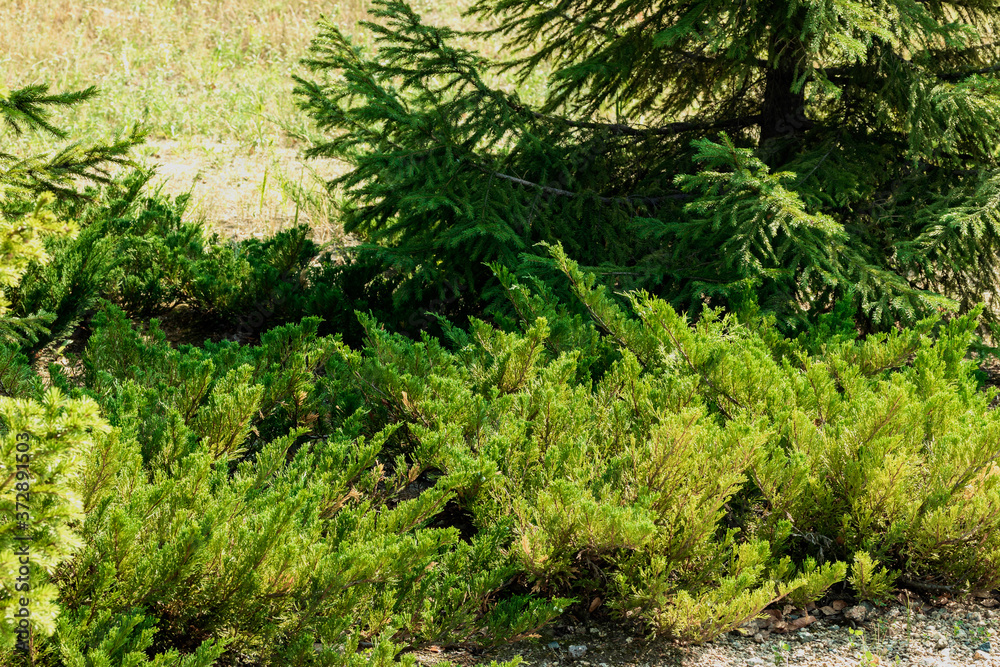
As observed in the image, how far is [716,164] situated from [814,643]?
7.12 feet

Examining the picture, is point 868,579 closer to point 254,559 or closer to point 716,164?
point 254,559

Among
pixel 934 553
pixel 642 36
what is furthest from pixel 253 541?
pixel 642 36

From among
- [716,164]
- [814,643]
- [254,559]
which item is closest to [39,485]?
[254,559]

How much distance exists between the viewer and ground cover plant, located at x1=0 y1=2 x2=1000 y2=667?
197 cm

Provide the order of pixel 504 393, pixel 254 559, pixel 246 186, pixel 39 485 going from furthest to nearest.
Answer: pixel 246 186 < pixel 504 393 < pixel 254 559 < pixel 39 485

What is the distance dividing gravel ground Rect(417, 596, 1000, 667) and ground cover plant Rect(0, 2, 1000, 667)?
0.25 ft

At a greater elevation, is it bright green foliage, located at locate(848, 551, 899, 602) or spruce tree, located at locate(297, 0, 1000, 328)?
spruce tree, located at locate(297, 0, 1000, 328)

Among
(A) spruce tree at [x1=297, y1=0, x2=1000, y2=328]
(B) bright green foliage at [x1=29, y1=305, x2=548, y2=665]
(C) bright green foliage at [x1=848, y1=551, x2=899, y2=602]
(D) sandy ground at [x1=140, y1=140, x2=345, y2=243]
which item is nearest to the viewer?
(B) bright green foliage at [x1=29, y1=305, x2=548, y2=665]

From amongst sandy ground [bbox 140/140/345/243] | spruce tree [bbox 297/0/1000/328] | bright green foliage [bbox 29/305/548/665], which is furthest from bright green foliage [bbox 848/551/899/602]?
sandy ground [bbox 140/140/345/243]

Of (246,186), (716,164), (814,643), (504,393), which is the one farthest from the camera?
(246,186)

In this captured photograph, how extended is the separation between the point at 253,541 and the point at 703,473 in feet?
4.01

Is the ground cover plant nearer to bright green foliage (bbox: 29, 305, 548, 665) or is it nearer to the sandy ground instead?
bright green foliage (bbox: 29, 305, 548, 665)

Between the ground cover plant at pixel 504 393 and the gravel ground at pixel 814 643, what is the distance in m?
0.08

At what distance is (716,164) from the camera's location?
3.83 m
